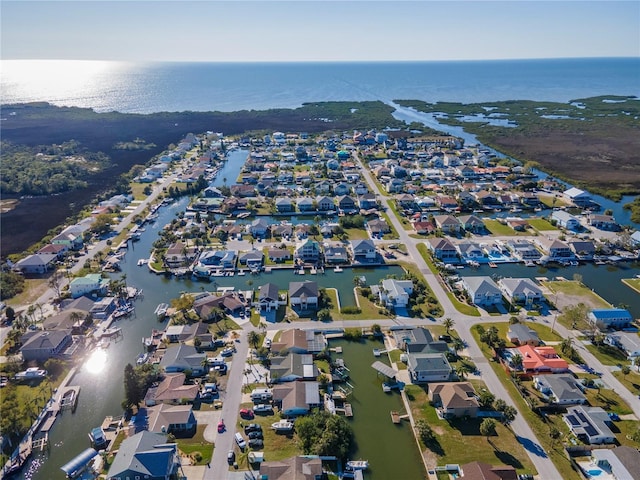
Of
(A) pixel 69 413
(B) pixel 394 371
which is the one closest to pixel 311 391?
(B) pixel 394 371

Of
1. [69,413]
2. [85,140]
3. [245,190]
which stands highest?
[85,140]

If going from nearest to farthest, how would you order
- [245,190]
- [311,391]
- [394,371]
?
1. [311,391]
2. [394,371]
3. [245,190]

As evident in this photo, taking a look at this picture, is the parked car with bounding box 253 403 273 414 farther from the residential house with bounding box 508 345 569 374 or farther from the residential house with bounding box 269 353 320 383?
the residential house with bounding box 508 345 569 374

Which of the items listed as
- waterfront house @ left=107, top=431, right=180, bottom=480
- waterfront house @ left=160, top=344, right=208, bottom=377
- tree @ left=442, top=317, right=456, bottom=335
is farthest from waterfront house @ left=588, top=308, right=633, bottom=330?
waterfront house @ left=107, top=431, right=180, bottom=480

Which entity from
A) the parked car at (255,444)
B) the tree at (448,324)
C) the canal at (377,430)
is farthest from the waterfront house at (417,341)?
the parked car at (255,444)

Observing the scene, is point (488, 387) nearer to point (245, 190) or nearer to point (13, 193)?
point (245, 190)

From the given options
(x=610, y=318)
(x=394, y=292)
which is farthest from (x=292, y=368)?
(x=610, y=318)
